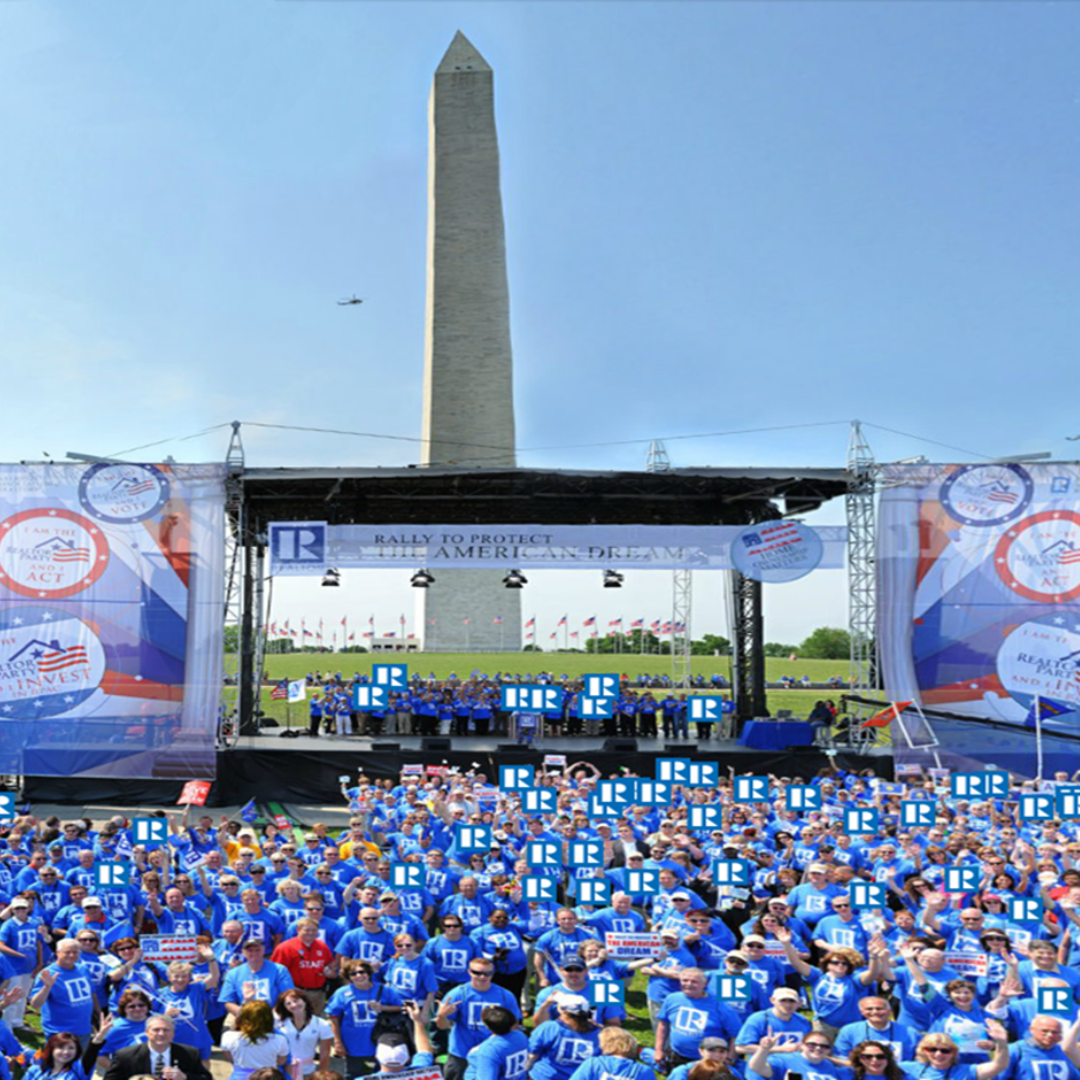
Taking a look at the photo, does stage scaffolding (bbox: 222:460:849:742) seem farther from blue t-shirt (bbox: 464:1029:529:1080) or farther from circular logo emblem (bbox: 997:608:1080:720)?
blue t-shirt (bbox: 464:1029:529:1080)

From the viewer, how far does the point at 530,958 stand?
33.5 feet

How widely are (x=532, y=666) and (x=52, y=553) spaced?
43023 mm

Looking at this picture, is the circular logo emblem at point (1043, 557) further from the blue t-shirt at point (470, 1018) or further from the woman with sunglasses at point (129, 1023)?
the woman with sunglasses at point (129, 1023)

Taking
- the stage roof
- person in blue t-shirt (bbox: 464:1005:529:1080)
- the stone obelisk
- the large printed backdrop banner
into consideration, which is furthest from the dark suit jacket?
the stone obelisk

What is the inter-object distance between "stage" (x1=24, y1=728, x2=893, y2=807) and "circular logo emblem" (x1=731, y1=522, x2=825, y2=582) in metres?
3.80

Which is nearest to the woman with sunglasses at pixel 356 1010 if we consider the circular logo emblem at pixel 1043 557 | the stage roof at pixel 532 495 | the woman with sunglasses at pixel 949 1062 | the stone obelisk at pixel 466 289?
the woman with sunglasses at pixel 949 1062

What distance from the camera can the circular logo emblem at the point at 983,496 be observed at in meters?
22.1

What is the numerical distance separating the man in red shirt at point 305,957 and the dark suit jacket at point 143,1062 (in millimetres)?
1593

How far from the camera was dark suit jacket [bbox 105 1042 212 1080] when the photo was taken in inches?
228

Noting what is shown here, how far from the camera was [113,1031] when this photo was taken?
6.26 meters

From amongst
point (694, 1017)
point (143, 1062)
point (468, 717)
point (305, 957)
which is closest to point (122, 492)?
point (468, 717)

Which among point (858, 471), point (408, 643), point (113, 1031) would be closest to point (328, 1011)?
point (113, 1031)

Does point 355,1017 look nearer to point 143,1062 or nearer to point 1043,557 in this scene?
point 143,1062

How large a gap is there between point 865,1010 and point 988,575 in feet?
58.0
